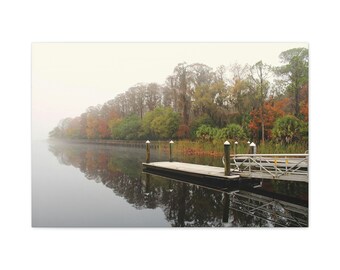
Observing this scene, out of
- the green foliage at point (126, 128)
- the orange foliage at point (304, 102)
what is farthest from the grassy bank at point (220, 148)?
the green foliage at point (126, 128)

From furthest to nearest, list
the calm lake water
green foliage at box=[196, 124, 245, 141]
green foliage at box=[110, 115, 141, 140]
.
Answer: green foliage at box=[110, 115, 141, 140]
green foliage at box=[196, 124, 245, 141]
the calm lake water

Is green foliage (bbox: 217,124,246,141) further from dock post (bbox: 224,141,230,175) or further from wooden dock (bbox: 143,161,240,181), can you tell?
wooden dock (bbox: 143,161,240,181)

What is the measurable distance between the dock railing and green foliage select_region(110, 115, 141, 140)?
1255 millimetres

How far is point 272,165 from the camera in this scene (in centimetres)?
371

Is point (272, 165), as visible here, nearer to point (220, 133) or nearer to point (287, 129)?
point (287, 129)

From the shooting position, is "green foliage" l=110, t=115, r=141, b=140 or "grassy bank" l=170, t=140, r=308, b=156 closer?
"grassy bank" l=170, t=140, r=308, b=156

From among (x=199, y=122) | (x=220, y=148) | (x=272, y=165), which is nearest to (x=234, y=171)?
(x=220, y=148)

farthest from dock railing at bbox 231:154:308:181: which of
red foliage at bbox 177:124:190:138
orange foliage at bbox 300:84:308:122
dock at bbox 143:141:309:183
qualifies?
red foliage at bbox 177:124:190:138

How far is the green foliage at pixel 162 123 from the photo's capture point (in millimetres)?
3799

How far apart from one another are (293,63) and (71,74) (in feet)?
8.54

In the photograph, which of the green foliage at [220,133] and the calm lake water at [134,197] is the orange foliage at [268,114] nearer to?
the green foliage at [220,133]

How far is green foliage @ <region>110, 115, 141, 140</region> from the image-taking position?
3.91 metres
